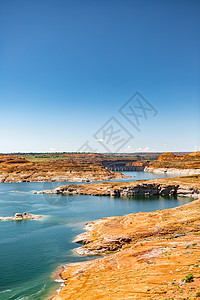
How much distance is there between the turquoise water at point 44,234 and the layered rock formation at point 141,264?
2.56 metres

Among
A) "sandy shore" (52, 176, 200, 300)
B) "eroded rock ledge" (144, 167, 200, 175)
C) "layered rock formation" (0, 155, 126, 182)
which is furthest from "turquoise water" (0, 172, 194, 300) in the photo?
"eroded rock ledge" (144, 167, 200, 175)

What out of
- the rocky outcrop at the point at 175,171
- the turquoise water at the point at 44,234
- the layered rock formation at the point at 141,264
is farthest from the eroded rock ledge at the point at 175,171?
the layered rock formation at the point at 141,264

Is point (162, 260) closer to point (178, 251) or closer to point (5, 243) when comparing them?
point (178, 251)

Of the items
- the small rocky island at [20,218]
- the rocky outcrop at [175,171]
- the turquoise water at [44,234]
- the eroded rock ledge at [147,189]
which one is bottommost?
the turquoise water at [44,234]

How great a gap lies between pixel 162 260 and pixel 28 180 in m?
Answer: 117

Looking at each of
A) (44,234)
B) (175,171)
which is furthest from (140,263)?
(175,171)

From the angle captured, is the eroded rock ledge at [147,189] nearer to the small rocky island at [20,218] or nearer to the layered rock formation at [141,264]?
the small rocky island at [20,218]

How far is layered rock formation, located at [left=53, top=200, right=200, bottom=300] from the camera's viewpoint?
17672 mm

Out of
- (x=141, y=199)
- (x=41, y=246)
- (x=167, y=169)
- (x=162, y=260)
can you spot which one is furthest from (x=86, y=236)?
(x=167, y=169)

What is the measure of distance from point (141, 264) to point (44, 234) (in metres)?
23.0

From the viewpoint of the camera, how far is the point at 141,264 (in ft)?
76.1

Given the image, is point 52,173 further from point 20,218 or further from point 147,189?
point 20,218

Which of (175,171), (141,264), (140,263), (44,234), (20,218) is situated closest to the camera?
(141,264)

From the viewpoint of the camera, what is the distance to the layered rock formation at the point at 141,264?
58.0 feet
